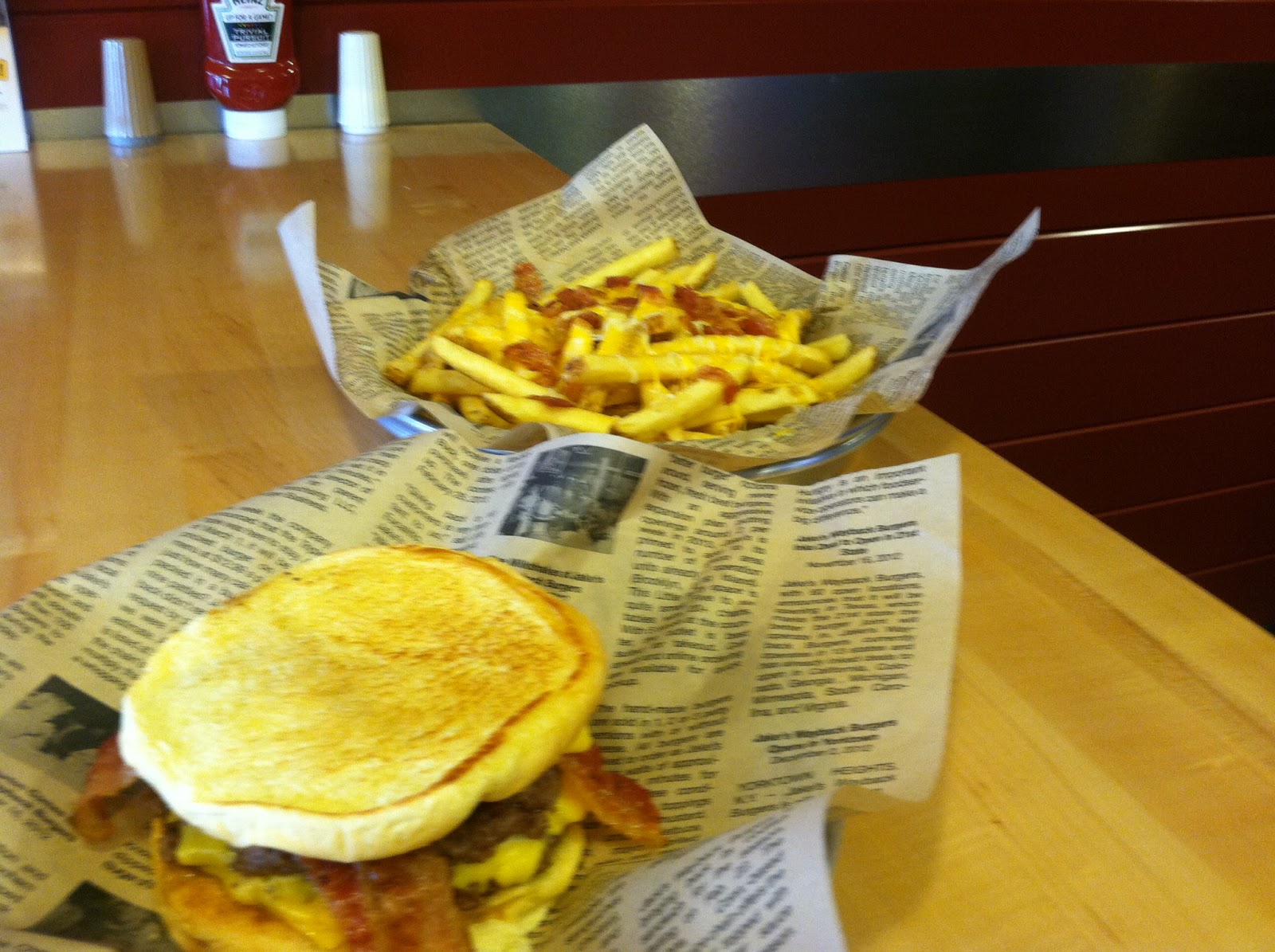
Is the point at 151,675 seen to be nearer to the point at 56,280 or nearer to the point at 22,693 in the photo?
the point at 22,693

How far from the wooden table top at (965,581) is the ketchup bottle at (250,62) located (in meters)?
0.51

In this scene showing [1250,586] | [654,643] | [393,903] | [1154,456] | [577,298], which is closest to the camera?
[393,903]

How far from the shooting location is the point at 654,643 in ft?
2.92

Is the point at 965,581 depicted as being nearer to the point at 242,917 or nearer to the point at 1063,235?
the point at 242,917

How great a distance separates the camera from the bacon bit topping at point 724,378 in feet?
3.89

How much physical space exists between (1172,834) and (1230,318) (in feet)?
12.1

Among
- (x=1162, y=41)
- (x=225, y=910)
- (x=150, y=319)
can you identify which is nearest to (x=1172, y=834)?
(x=225, y=910)

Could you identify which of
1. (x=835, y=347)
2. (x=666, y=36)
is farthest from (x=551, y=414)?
(x=666, y=36)

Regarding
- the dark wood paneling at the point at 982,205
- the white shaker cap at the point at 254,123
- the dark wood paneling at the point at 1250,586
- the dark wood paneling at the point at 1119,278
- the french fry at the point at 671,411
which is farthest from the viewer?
the dark wood paneling at the point at 1250,586

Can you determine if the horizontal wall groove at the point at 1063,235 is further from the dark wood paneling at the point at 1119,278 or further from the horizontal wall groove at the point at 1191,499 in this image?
the horizontal wall groove at the point at 1191,499

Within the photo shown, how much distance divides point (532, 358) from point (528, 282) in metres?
0.27

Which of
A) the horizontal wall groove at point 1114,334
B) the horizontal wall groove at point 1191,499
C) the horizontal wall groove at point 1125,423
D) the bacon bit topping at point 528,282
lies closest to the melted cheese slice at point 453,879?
the bacon bit topping at point 528,282

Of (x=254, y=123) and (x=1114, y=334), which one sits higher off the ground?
(x=254, y=123)

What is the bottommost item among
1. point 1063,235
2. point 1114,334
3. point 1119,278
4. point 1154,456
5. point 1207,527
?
point 1207,527
